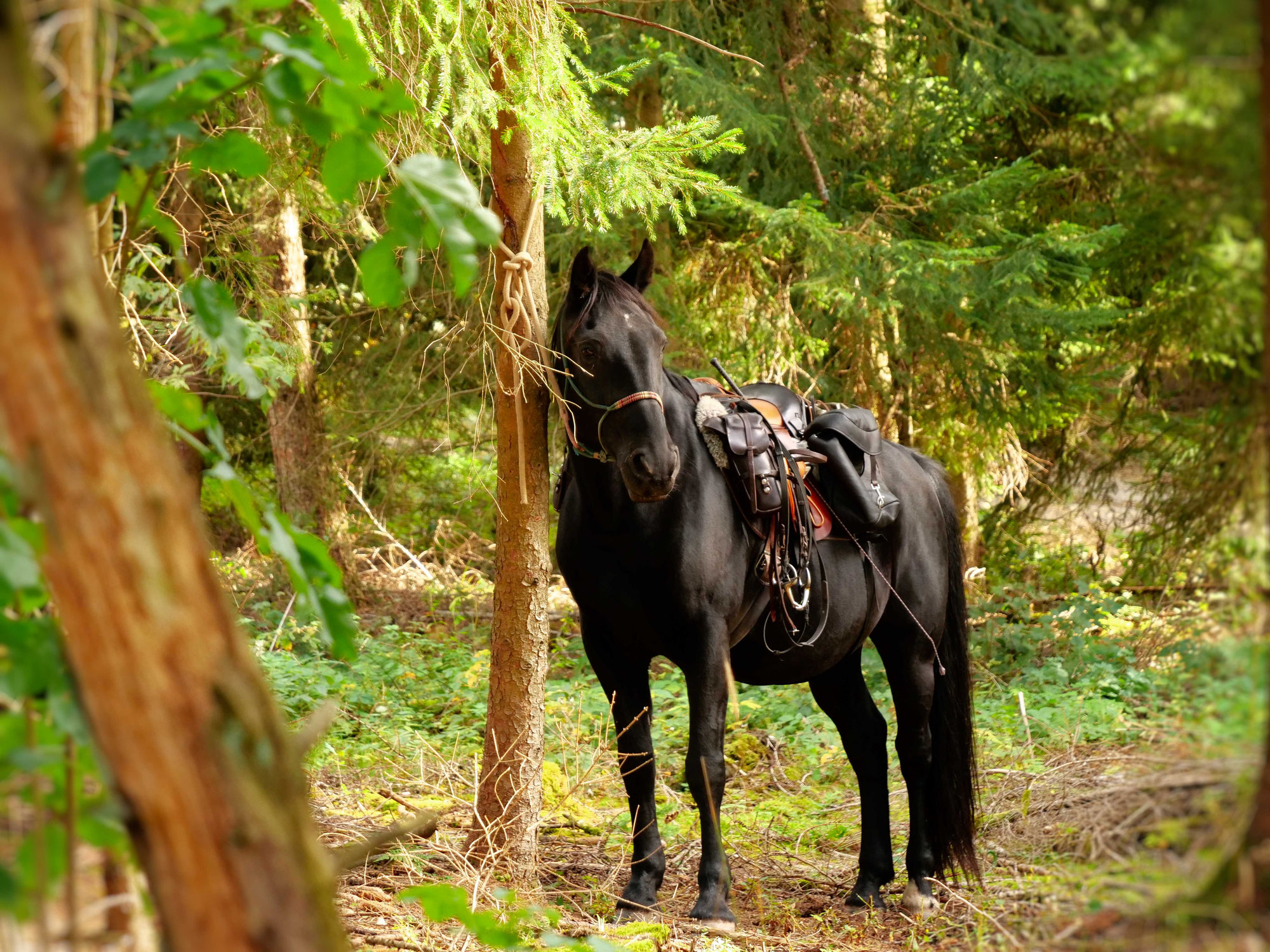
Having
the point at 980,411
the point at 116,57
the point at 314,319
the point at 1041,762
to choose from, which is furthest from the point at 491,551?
the point at 116,57

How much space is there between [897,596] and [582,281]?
82.4 inches

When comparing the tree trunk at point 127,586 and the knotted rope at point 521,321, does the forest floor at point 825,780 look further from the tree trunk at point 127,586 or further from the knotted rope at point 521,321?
the knotted rope at point 521,321

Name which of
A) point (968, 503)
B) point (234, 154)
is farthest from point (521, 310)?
point (968, 503)

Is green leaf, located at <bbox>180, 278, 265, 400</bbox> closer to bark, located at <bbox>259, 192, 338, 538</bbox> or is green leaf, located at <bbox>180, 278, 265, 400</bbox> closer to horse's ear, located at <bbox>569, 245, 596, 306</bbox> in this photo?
horse's ear, located at <bbox>569, 245, 596, 306</bbox>

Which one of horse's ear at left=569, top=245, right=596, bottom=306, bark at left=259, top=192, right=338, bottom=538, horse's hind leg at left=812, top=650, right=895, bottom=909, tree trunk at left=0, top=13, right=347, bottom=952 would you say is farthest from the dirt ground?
bark at left=259, top=192, right=338, bottom=538

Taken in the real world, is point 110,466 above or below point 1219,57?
below

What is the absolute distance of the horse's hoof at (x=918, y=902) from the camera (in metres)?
4.46

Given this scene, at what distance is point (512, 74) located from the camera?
404 cm

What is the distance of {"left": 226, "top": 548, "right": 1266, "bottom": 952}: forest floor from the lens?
1.57 meters

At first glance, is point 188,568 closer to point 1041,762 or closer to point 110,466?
point 110,466

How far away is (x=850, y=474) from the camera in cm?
459

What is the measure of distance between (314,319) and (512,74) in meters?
5.83

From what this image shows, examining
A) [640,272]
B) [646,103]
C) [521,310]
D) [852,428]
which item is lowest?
[852,428]

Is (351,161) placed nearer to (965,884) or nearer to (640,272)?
(640,272)
